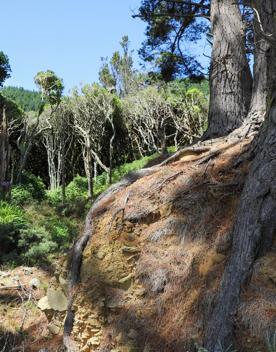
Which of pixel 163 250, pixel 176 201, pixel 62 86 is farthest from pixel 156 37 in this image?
pixel 62 86

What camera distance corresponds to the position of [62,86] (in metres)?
18.6

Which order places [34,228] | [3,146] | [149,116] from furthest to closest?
[149,116] → [3,146] → [34,228]

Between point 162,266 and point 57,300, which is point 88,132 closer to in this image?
point 57,300

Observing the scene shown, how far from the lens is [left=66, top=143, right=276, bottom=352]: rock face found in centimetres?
377

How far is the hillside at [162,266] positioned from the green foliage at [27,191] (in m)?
8.54

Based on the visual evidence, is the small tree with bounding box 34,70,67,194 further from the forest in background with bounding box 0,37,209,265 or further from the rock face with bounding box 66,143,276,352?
the rock face with bounding box 66,143,276,352

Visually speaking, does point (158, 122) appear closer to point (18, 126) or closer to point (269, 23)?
point (18, 126)

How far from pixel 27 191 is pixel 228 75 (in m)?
10.6

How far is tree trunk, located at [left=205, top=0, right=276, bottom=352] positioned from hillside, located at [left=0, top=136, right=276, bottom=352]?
0.08 metres

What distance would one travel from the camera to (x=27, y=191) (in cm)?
1559

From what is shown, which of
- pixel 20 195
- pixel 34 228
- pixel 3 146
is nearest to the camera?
pixel 34 228

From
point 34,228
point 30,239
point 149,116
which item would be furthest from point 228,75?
point 149,116

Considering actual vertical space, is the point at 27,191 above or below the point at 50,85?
below

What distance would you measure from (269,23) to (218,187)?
1.96m
